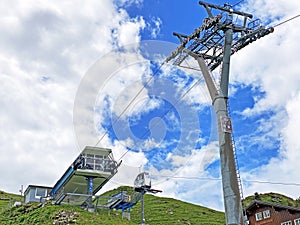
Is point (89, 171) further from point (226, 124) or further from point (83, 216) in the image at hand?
point (226, 124)

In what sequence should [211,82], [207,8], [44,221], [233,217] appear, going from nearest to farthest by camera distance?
[233,217] < [211,82] < [207,8] < [44,221]

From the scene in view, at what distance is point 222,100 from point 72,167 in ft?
123

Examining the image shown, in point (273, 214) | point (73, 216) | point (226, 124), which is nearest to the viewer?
point (226, 124)

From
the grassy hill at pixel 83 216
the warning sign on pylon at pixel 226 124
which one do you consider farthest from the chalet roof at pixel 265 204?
the warning sign on pylon at pixel 226 124

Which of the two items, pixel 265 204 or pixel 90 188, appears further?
pixel 90 188

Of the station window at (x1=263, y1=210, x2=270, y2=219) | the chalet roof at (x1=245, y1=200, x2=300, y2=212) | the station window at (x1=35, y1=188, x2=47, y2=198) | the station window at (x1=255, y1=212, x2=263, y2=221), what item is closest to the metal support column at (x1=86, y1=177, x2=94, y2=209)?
the station window at (x1=35, y1=188, x2=47, y2=198)

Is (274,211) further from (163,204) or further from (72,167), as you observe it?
(163,204)

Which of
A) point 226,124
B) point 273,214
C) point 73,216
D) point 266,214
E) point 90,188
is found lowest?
point 226,124

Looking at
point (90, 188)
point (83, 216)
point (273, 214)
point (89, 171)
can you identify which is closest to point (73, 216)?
point (83, 216)

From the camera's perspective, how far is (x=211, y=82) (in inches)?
613

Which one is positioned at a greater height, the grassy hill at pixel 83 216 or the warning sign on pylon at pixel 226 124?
the grassy hill at pixel 83 216

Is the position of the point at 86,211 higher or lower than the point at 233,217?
higher

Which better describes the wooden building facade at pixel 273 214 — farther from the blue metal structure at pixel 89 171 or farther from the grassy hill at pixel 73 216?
the blue metal structure at pixel 89 171

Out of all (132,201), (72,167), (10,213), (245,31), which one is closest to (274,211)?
(132,201)
